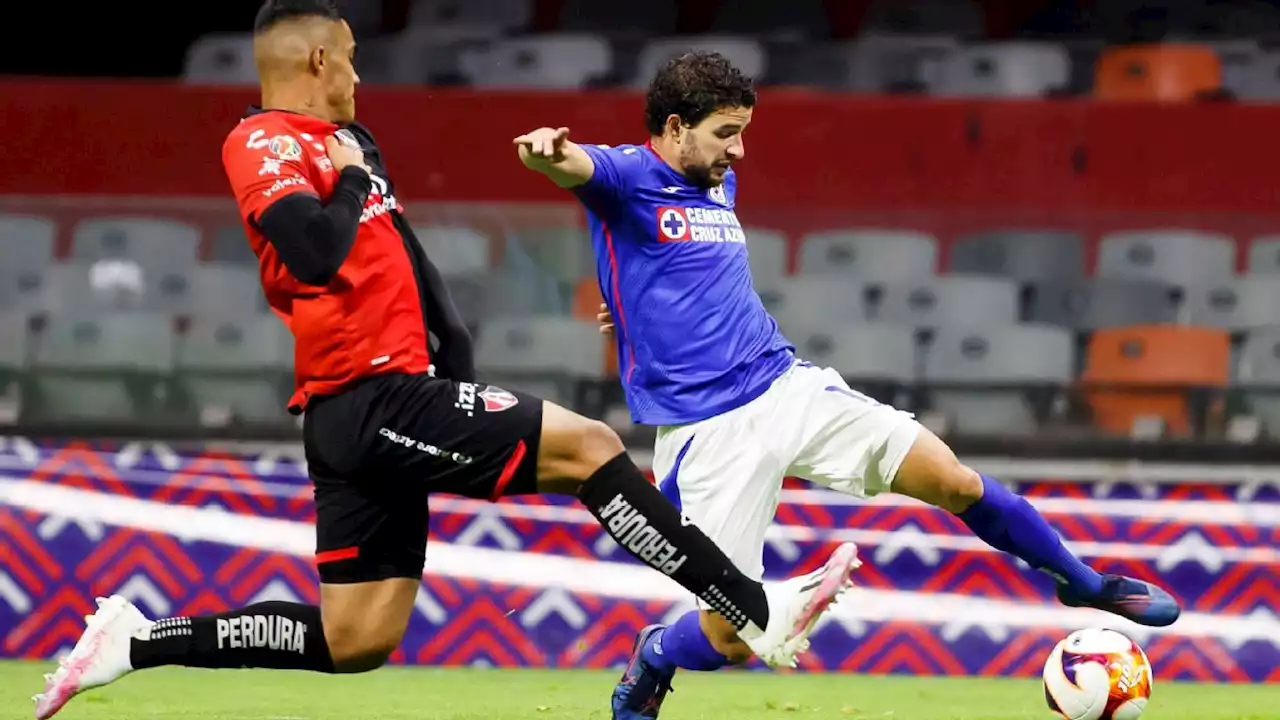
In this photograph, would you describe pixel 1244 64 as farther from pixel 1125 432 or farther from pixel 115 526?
pixel 115 526

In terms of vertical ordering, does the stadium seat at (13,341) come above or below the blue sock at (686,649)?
below

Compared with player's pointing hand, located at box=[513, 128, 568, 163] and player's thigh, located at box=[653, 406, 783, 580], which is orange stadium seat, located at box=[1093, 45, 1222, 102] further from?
player's pointing hand, located at box=[513, 128, 568, 163]

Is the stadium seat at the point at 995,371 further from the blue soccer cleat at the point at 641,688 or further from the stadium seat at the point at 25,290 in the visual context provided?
the stadium seat at the point at 25,290

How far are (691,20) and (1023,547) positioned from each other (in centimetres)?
791

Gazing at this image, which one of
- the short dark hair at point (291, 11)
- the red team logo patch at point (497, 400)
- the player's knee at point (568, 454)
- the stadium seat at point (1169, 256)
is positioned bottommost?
the stadium seat at point (1169, 256)

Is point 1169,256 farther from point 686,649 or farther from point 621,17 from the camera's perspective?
point 621,17

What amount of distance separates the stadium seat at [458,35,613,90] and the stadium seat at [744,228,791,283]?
244 cm

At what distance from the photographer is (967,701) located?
6.72 metres

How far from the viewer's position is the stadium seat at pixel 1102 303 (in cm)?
850

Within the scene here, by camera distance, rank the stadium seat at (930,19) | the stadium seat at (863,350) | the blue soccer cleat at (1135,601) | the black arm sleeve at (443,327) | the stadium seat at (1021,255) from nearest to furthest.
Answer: the black arm sleeve at (443,327), the blue soccer cleat at (1135,601), the stadium seat at (863,350), the stadium seat at (1021,255), the stadium seat at (930,19)

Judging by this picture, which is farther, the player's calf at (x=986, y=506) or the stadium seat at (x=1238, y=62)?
the stadium seat at (x=1238, y=62)

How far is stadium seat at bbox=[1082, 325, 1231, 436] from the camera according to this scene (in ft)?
26.5

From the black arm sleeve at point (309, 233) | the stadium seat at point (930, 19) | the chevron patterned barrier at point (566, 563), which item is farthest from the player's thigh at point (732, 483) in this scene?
the stadium seat at point (930, 19)

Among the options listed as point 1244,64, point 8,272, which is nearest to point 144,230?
point 8,272
